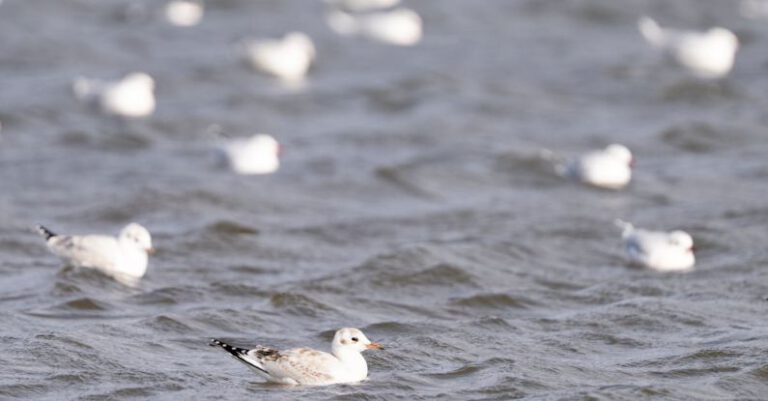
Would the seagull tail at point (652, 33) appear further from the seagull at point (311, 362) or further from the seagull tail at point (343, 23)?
the seagull at point (311, 362)

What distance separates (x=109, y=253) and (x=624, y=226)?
183 inches

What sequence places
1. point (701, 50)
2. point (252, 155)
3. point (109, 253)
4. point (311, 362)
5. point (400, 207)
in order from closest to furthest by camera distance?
point (311, 362) < point (109, 253) < point (400, 207) < point (252, 155) < point (701, 50)

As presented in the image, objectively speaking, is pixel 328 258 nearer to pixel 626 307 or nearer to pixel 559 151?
pixel 626 307

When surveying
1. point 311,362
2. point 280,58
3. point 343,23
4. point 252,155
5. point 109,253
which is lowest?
point 311,362

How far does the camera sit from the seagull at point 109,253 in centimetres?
1187

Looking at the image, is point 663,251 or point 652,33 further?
point 652,33

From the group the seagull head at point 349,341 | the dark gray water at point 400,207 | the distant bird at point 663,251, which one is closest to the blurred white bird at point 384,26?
the dark gray water at point 400,207

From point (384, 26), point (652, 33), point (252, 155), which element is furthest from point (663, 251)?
point (384, 26)

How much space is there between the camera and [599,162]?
16.1 meters

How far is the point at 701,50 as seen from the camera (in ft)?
72.9

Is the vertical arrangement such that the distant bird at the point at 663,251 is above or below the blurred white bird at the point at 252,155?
below

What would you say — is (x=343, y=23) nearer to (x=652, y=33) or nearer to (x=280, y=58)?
(x=280, y=58)

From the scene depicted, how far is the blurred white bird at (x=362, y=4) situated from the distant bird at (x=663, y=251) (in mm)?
13991

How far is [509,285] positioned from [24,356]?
13.4 feet
